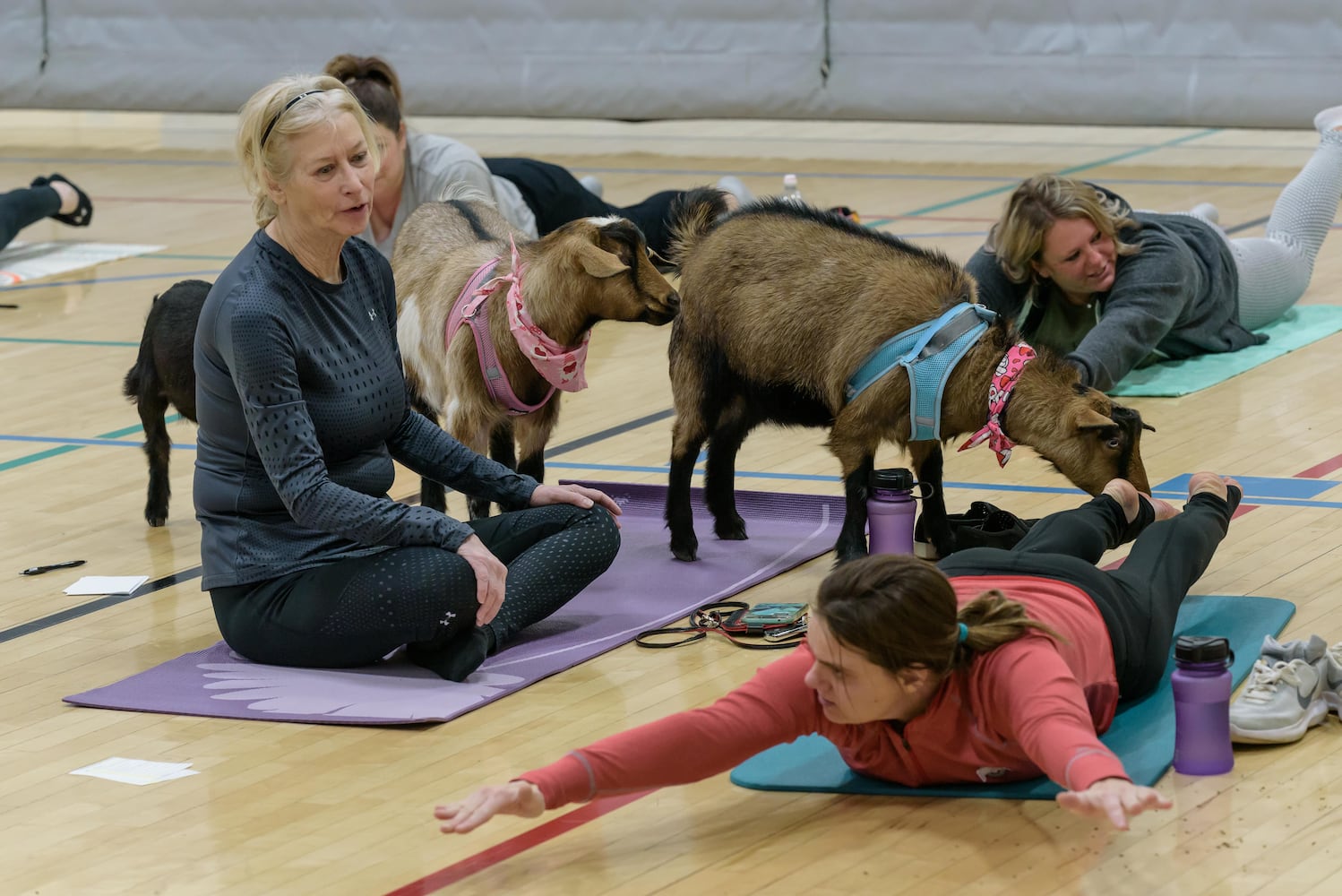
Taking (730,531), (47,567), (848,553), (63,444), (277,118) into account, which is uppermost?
(277,118)

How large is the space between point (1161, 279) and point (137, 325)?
15.5 feet

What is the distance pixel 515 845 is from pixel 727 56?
1052 cm

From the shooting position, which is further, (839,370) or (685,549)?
(685,549)

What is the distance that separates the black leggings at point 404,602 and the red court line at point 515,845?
765mm

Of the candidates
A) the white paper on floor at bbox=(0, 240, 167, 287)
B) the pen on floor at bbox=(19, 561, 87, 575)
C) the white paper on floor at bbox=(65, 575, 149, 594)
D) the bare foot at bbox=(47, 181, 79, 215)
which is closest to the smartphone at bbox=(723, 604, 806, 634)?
the white paper on floor at bbox=(65, 575, 149, 594)

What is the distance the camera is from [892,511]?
179 inches

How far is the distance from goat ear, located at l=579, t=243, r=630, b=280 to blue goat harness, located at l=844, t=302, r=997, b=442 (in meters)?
0.68

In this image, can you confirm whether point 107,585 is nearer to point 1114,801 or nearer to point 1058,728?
point 1058,728

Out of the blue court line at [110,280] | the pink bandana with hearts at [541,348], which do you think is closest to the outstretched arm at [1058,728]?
the pink bandana with hearts at [541,348]

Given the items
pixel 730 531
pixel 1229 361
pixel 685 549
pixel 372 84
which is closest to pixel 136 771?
pixel 685 549

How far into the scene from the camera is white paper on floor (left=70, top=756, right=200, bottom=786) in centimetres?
366

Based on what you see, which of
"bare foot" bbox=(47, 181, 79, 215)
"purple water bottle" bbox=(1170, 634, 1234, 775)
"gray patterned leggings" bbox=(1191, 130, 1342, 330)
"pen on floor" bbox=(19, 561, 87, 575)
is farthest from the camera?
"bare foot" bbox=(47, 181, 79, 215)

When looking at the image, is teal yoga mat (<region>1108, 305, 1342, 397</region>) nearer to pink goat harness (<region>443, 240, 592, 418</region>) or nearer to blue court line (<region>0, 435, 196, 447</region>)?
pink goat harness (<region>443, 240, 592, 418</region>)

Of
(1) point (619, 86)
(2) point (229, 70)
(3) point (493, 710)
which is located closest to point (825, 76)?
(1) point (619, 86)
